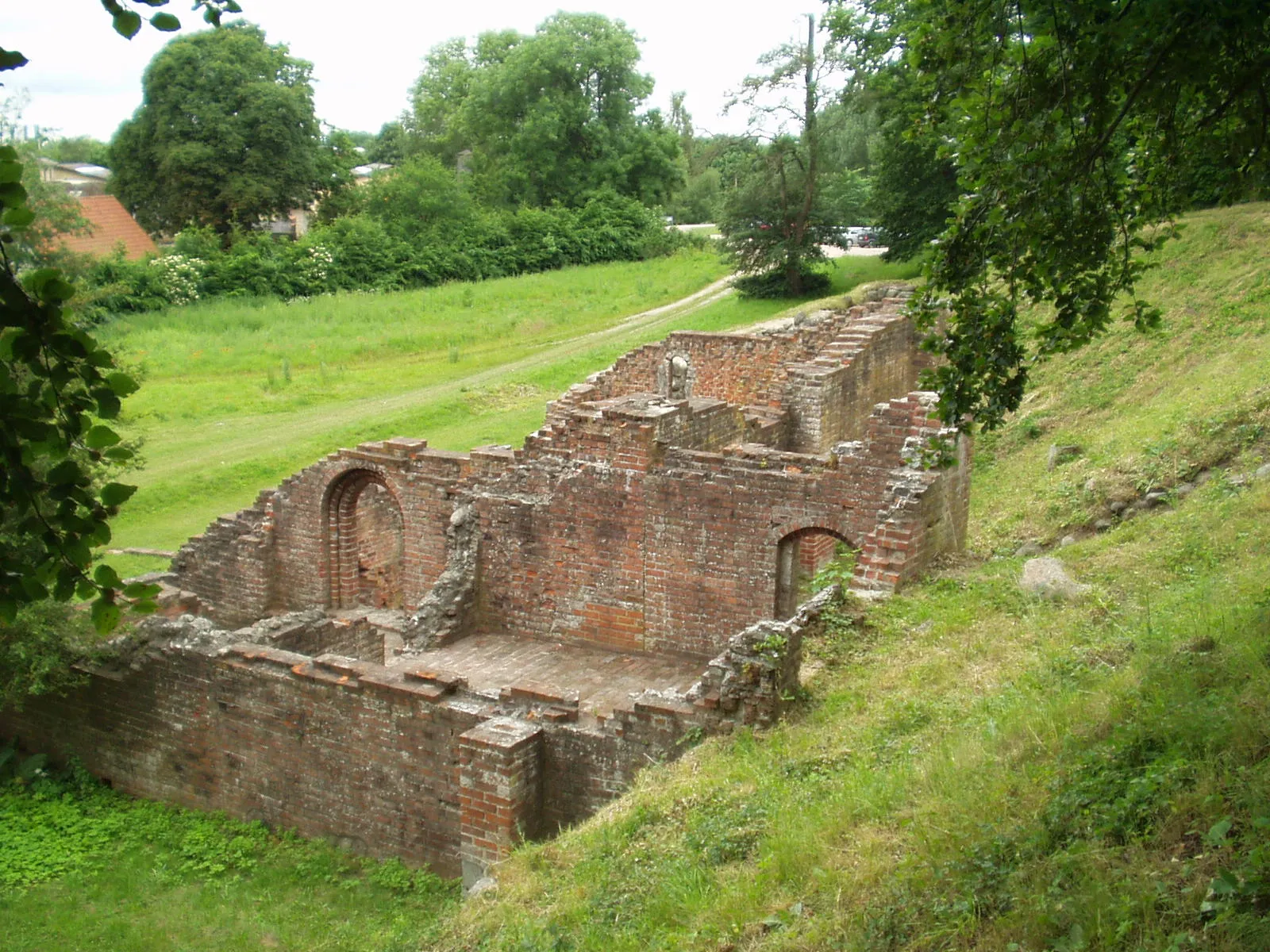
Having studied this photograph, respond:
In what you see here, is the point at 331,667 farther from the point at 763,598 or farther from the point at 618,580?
the point at 763,598

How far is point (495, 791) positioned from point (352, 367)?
2259cm

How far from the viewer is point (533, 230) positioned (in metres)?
47.1

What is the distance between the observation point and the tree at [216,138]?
4309cm

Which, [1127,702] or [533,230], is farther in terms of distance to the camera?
[533,230]

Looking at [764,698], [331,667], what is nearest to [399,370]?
[331,667]

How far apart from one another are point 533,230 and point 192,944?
1593 inches

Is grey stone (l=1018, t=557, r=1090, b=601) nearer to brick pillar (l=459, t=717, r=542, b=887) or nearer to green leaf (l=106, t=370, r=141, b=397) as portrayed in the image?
brick pillar (l=459, t=717, r=542, b=887)

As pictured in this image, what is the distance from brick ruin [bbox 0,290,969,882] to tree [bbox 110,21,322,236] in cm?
3021

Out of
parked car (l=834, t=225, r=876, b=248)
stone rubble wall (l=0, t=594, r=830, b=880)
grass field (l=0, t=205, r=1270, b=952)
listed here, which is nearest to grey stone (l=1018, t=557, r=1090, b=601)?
grass field (l=0, t=205, r=1270, b=952)

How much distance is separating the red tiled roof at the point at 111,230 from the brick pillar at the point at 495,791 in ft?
128

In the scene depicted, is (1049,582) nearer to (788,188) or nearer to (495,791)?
(495,791)

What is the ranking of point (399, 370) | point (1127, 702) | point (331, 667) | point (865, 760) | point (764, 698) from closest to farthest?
point (1127, 702), point (865, 760), point (764, 698), point (331, 667), point (399, 370)

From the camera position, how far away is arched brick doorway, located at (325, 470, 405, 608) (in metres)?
15.2

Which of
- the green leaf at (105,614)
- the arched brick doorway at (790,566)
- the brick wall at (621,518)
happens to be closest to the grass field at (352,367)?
the brick wall at (621,518)
